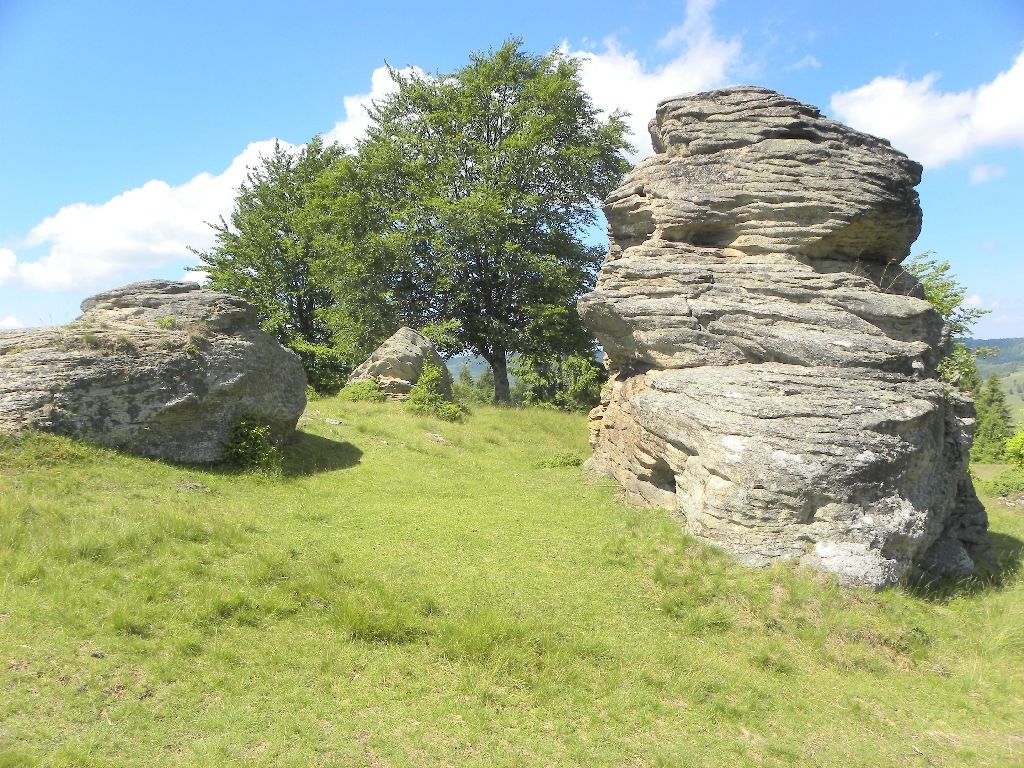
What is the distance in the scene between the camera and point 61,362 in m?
14.0

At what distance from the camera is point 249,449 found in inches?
629

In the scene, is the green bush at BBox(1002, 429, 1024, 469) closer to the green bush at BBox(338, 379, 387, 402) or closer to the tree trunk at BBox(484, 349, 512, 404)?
the tree trunk at BBox(484, 349, 512, 404)

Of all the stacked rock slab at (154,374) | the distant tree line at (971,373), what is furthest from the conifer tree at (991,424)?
the stacked rock slab at (154,374)

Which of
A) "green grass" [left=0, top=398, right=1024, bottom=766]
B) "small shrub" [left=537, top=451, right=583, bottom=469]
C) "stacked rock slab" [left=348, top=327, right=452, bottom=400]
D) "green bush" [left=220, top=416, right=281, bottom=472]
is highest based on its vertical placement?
"stacked rock slab" [left=348, top=327, right=452, bottom=400]

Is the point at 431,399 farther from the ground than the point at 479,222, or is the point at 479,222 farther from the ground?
the point at 479,222

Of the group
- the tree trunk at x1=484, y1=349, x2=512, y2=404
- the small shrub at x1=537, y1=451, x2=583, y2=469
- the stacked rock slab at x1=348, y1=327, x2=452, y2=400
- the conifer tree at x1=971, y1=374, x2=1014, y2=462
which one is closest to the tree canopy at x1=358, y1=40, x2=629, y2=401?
the tree trunk at x1=484, y1=349, x2=512, y2=404

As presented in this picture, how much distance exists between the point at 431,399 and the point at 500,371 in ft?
30.2

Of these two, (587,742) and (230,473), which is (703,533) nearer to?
(587,742)

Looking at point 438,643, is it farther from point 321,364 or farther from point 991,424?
point 991,424

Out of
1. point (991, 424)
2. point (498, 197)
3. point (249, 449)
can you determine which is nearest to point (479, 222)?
point (498, 197)

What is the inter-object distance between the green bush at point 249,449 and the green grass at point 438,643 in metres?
1.69

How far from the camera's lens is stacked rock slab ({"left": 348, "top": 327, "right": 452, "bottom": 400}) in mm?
28250

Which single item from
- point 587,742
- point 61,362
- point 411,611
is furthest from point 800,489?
point 61,362

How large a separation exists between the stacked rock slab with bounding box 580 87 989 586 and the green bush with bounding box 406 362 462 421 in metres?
8.73
